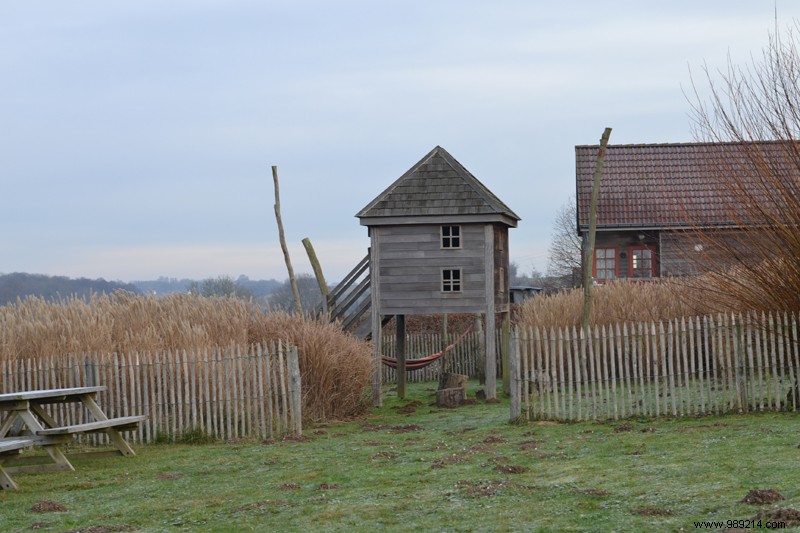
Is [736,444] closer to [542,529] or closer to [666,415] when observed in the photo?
[666,415]

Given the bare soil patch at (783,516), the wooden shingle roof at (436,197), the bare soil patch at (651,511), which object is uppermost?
the wooden shingle roof at (436,197)

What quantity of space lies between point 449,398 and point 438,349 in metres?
10.6

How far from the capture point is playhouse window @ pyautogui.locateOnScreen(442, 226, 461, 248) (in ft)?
78.8

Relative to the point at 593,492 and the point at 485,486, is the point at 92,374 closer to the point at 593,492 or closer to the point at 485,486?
the point at 485,486

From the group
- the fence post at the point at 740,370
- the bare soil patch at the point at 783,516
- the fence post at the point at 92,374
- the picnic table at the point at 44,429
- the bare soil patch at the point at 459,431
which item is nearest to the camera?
A: the bare soil patch at the point at 783,516

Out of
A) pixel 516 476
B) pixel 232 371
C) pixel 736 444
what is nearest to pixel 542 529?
pixel 516 476

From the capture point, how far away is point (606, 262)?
3725cm

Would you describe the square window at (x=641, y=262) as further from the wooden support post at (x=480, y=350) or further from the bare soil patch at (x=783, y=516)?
the bare soil patch at (x=783, y=516)

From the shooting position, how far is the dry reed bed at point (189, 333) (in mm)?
17175

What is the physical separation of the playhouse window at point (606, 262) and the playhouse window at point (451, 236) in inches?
568

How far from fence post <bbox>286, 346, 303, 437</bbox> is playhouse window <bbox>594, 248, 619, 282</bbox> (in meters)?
22.4

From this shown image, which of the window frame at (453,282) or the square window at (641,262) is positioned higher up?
the square window at (641,262)

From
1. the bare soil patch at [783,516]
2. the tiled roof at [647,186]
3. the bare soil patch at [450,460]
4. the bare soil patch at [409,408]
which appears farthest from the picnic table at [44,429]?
the tiled roof at [647,186]

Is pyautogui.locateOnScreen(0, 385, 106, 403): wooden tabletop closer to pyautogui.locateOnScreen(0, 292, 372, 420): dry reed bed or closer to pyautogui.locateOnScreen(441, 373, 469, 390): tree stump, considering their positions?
pyautogui.locateOnScreen(0, 292, 372, 420): dry reed bed
